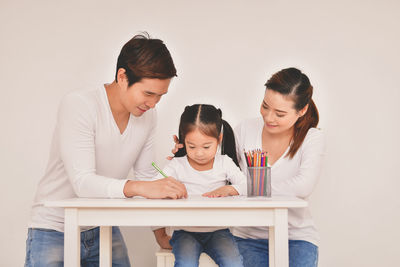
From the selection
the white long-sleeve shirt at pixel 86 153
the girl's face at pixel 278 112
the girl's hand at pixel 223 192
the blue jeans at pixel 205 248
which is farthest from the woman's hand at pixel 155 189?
the girl's face at pixel 278 112

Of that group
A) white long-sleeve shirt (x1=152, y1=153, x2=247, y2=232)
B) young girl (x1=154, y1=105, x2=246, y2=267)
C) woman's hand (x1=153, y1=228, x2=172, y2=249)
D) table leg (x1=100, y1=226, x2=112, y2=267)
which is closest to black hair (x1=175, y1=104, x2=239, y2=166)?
young girl (x1=154, y1=105, x2=246, y2=267)

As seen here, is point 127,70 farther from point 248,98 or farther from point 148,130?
point 248,98

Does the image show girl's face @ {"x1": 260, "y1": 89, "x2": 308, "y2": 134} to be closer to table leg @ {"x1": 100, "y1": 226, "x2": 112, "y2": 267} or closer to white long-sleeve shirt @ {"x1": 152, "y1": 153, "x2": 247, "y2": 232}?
white long-sleeve shirt @ {"x1": 152, "y1": 153, "x2": 247, "y2": 232}

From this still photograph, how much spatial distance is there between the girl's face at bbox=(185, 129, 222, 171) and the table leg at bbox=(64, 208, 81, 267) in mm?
597

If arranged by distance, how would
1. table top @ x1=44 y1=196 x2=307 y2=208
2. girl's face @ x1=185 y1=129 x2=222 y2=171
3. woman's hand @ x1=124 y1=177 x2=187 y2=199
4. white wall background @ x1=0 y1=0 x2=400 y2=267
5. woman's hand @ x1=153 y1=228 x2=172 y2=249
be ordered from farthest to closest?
white wall background @ x1=0 y1=0 x2=400 y2=267 < woman's hand @ x1=153 y1=228 x2=172 y2=249 < girl's face @ x1=185 y1=129 x2=222 y2=171 < woman's hand @ x1=124 y1=177 x2=187 y2=199 < table top @ x1=44 y1=196 x2=307 y2=208

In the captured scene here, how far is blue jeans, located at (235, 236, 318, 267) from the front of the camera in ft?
6.15

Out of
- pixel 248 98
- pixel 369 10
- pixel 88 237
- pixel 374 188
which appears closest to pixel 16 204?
pixel 88 237

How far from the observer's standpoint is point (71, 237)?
1.41m

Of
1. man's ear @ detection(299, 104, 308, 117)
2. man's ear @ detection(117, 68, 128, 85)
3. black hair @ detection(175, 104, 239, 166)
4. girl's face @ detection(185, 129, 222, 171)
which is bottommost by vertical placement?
girl's face @ detection(185, 129, 222, 171)

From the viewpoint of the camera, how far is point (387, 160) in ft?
9.65

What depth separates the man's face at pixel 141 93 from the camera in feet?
5.69

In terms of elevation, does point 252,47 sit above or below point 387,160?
above

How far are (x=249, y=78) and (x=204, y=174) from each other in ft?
4.07

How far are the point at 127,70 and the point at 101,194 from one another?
51 centimetres
